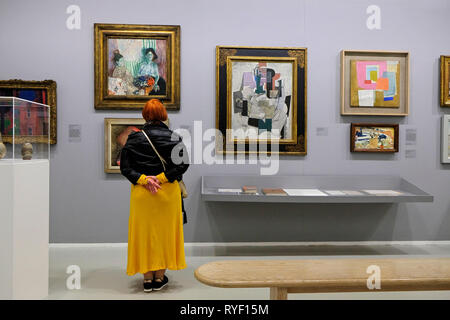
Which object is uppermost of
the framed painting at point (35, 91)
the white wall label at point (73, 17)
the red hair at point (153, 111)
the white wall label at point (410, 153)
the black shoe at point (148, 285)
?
the white wall label at point (73, 17)

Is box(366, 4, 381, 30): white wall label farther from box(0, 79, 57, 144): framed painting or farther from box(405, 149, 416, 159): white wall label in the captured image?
box(0, 79, 57, 144): framed painting

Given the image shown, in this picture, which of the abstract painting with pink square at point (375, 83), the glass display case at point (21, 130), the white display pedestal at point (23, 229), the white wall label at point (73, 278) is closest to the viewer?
the white display pedestal at point (23, 229)

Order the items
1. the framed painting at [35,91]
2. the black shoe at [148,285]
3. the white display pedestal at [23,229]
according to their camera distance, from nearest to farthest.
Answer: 1. the white display pedestal at [23,229]
2. the black shoe at [148,285]
3. the framed painting at [35,91]

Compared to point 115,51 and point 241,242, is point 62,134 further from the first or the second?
point 241,242

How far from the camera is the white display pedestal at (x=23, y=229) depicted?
8.31 feet

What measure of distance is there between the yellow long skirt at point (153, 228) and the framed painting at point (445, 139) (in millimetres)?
4025

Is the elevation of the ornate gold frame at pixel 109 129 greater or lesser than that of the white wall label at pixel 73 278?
greater

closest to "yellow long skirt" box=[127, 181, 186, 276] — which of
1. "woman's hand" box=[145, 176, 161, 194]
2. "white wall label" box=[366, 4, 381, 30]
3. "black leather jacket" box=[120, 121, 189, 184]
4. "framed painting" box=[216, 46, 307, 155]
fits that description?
"woman's hand" box=[145, 176, 161, 194]

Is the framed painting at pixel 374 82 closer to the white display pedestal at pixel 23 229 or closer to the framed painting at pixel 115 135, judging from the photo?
the framed painting at pixel 115 135

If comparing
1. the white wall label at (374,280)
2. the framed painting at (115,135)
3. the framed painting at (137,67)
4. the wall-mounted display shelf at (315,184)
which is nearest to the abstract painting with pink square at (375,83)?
the wall-mounted display shelf at (315,184)

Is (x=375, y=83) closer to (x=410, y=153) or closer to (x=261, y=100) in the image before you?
(x=410, y=153)

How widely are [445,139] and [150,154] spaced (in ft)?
14.0

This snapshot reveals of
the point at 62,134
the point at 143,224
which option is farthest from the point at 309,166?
the point at 62,134

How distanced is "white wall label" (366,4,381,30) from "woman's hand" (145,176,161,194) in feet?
12.6
